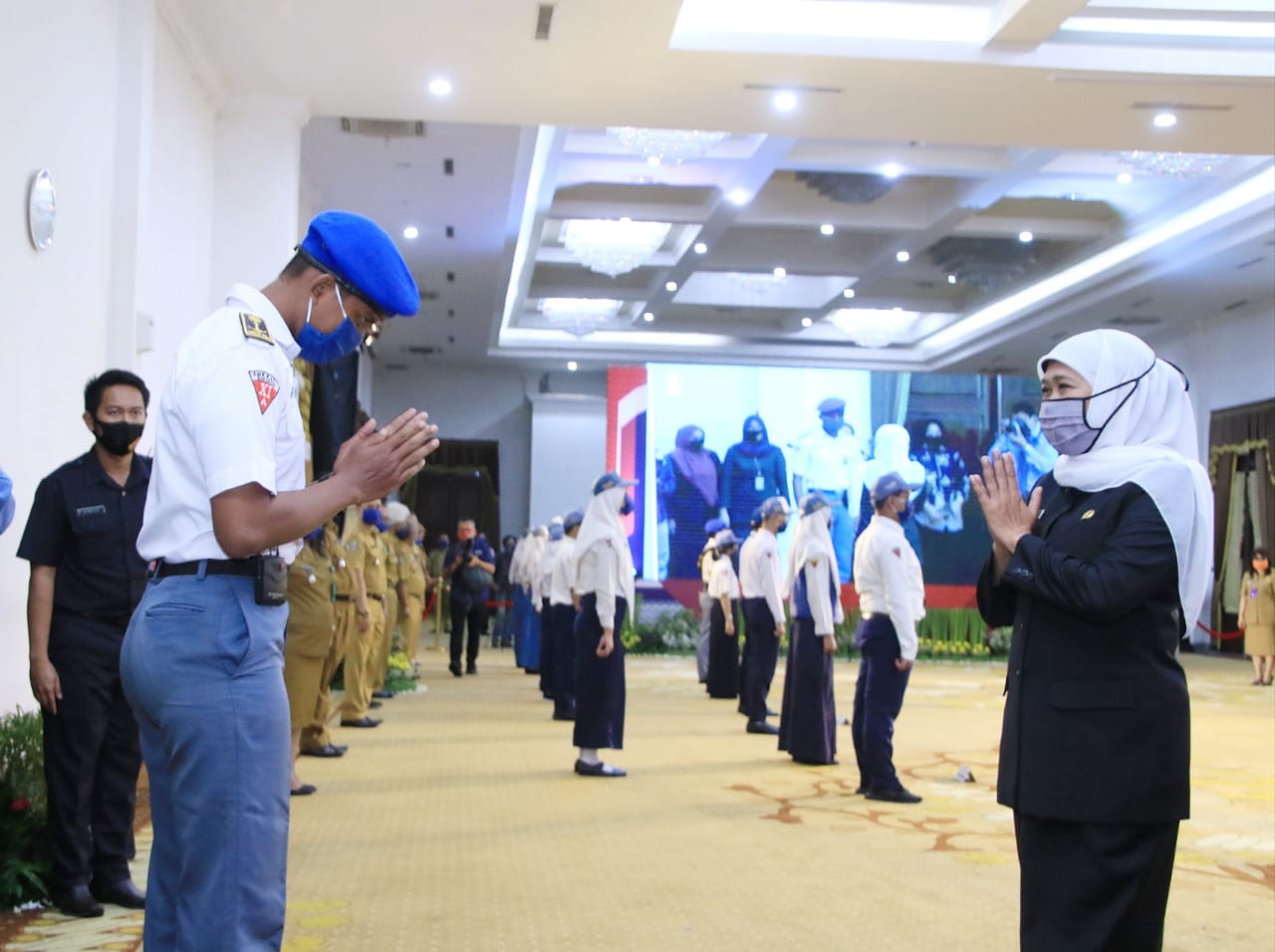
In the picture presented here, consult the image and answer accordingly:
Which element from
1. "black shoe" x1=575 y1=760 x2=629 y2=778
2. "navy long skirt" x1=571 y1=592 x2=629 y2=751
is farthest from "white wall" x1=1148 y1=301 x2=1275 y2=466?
"black shoe" x1=575 y1=760 x2=629 y2=778

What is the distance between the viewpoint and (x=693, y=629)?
57.5 feet

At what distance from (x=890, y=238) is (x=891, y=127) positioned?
21.1ft

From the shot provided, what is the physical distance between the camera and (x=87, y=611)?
3.68 m

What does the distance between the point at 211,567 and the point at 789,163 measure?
10525mm

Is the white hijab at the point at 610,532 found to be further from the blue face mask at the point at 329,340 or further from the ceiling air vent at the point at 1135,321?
the ceiling air vent at the point at 1135,321

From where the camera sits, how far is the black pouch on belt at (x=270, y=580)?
1910 mm

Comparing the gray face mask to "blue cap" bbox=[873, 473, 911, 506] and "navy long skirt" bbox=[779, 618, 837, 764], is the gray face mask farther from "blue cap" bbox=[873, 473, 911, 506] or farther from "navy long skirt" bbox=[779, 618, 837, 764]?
"navy long skirt" bbox=[779, 618, 837, 764]

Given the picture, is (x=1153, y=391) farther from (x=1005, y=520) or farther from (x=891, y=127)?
(x=891, y=127)

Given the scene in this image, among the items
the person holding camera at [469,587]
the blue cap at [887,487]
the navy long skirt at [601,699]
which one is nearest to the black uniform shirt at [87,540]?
the navy long skirt at [601,699]

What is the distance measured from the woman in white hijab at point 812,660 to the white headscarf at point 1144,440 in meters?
4.66

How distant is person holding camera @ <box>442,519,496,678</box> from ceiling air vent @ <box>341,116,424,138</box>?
4373 mm

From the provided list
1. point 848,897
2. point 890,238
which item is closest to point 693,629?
point 890,238

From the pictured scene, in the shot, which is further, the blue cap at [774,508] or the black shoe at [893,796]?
the blue cap at [774,508]

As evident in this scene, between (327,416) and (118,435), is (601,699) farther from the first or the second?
(118,435)
